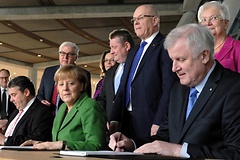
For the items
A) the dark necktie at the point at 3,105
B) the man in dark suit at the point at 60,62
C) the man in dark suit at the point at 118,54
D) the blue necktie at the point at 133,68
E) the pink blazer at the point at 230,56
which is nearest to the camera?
the pink blazer at the point at 230,56

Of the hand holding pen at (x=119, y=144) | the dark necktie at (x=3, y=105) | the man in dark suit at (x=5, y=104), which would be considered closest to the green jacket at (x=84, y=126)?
A: the hand holding pen at (x=119, y=144)

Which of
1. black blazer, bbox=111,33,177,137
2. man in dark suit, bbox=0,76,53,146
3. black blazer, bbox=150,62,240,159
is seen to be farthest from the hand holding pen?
man in dark suit, bbox=0,76,53,146

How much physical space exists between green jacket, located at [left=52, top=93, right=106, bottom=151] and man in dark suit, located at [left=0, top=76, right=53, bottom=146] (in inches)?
26.5

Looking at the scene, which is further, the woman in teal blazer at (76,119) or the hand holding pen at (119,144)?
the woman in teal blazer at (76,119)

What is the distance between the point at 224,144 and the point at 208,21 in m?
1.26

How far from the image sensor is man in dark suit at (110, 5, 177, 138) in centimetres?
331

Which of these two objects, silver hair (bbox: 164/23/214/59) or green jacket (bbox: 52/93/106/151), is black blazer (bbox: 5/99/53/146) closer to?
green jacket (bbox: 52/93/106/151)

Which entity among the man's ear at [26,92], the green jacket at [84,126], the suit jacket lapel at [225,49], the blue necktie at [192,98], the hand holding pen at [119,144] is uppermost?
the suit jacket lapel at [225,49]

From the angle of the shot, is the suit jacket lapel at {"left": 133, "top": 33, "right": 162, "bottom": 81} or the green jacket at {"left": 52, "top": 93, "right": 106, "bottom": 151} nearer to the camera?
the green jacket at {"left": 52, "top": 93, "right": 106, "bottom": 151}

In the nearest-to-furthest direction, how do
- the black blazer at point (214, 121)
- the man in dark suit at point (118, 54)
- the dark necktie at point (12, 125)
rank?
the black blazer at point (214, 121)
the dark necktie at point (12, 125)
the man in dark suit at point (118, 54)

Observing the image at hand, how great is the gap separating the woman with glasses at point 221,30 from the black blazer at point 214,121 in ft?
2.71

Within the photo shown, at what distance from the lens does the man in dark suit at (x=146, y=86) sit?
3.31 m

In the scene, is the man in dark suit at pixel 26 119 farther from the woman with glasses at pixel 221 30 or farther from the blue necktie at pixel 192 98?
the blue necktie at pixel 192 98

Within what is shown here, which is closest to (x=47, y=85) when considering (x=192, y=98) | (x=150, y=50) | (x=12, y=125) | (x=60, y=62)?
(x=60, y=62)
